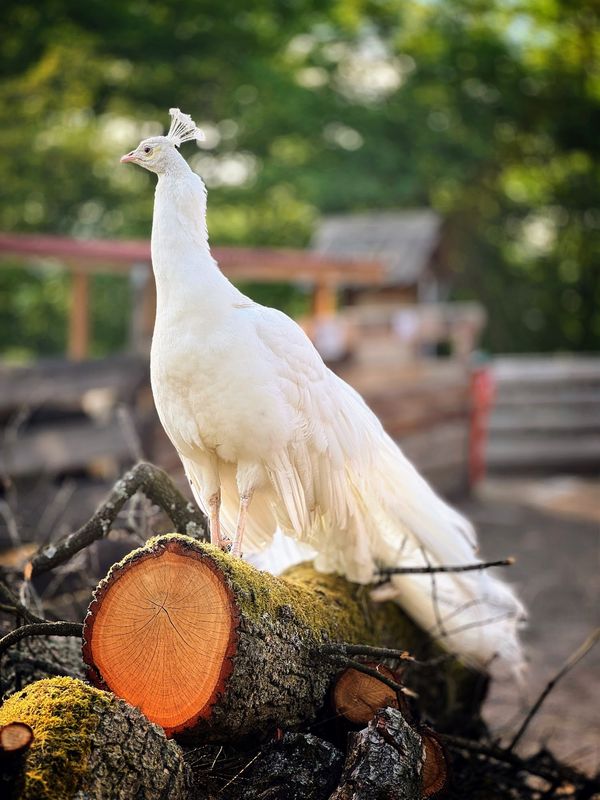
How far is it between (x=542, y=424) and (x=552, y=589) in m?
5.26

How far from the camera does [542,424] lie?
488 inches

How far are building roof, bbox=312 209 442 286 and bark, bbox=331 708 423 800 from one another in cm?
1070

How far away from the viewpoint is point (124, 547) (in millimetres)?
4816

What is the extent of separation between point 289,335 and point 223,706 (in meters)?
1.21

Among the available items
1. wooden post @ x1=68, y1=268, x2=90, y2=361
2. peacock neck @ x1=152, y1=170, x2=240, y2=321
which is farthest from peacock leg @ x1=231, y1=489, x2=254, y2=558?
wooden post @ x1=68, y1=268, x2=90, y2=361

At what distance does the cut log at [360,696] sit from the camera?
2723 mm

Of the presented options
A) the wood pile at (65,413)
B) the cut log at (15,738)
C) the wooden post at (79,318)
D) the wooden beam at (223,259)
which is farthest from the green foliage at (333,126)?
the cut log at (15,738)

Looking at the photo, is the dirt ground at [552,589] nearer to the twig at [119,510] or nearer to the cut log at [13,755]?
the twig at [119,510]

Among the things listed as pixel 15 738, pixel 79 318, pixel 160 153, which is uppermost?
pixel 160 153

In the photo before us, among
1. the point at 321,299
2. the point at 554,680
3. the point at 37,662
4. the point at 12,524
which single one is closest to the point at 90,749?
the point at 37,662

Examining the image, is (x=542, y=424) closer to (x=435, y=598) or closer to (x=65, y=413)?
(x=65, y=413)

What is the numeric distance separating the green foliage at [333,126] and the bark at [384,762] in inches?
489

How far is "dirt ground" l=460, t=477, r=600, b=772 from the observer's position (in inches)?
190

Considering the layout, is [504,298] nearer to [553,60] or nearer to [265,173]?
[553,60]
